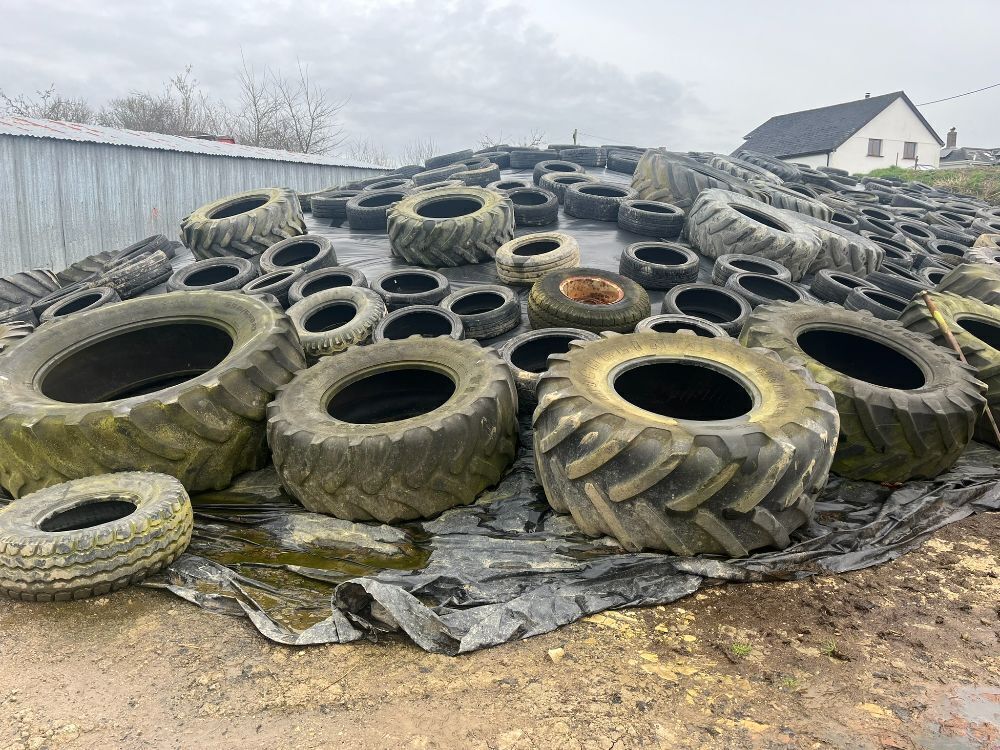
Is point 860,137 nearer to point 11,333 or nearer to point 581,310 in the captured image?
point 581,310

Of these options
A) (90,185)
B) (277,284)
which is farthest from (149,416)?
(90,185)

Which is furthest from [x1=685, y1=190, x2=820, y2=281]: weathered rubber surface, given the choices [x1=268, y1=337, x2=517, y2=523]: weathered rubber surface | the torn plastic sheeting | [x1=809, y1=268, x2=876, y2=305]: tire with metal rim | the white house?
the white house

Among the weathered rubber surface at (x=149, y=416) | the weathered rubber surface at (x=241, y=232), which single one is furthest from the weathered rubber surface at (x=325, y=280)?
the weathered rubber surface at (x=241, y=232)

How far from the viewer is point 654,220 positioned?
329 inches

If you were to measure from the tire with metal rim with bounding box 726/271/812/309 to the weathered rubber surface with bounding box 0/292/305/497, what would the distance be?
14.7 ft

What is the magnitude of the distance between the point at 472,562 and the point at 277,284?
178 inches

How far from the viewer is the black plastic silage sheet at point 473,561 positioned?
2.60 meters

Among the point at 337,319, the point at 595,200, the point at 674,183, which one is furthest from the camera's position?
the point at 674,183

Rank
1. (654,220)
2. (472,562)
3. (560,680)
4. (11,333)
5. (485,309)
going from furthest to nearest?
(654,220)
(485,309)
(11,333)
(472,562)
(560,680)

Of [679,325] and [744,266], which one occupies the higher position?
[744,266]

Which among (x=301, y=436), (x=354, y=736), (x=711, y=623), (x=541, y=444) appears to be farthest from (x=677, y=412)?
(x=354, y=736)

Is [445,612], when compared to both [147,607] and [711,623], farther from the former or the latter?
[147,607]

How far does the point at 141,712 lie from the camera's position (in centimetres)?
223

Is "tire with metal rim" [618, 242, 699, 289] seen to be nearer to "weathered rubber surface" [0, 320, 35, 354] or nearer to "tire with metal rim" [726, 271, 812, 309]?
"tire with metal rim" [726, 271, 812, 309]
